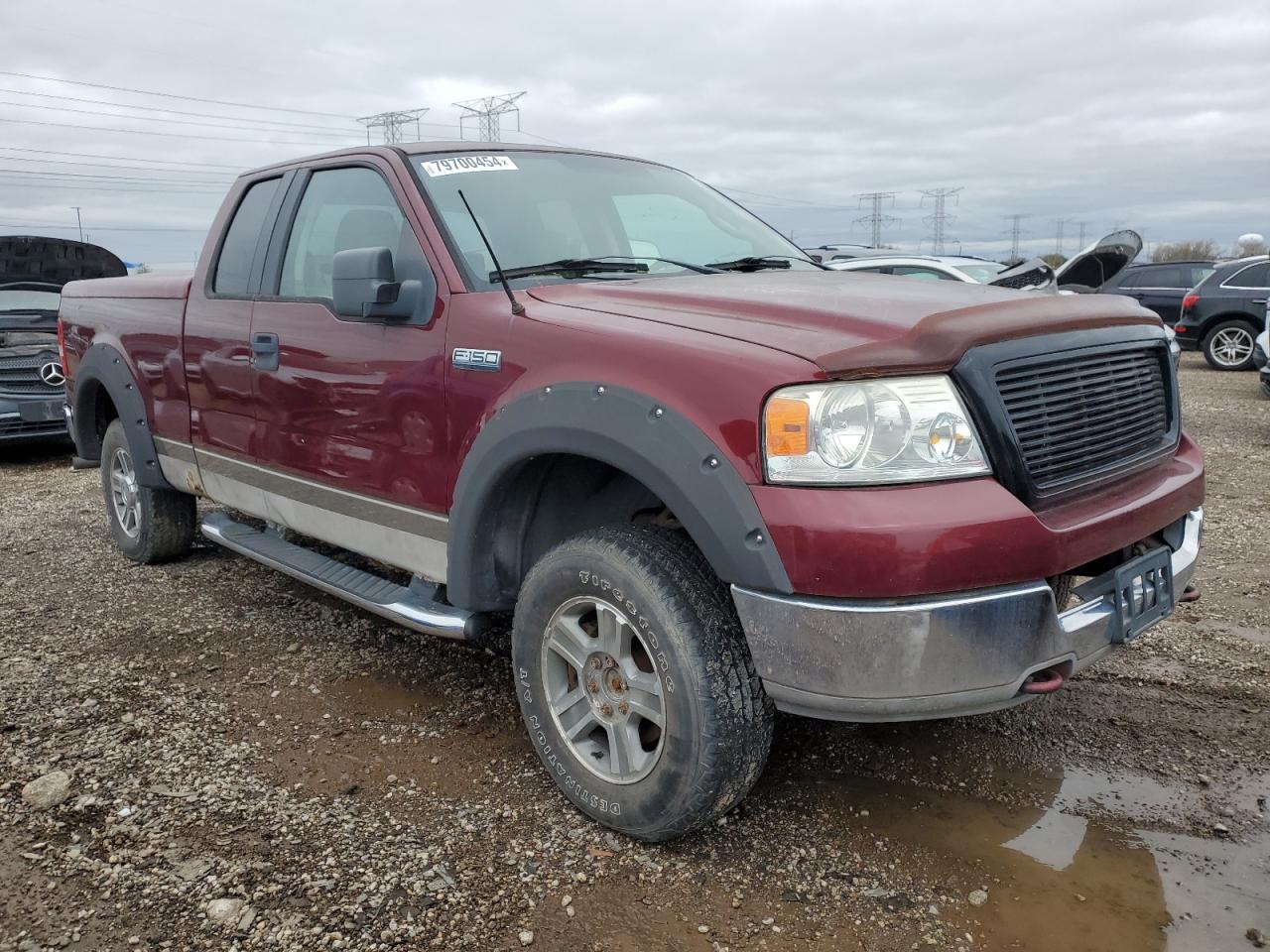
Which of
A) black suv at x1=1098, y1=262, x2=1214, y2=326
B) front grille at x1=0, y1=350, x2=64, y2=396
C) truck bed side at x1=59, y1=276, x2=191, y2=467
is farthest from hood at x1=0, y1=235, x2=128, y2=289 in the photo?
black suv at x1=1098, y1=262, x2=1214, y2=326

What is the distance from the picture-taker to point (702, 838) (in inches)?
105

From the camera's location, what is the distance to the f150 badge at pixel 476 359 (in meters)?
2.79

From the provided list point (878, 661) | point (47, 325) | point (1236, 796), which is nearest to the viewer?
point (878, 661)

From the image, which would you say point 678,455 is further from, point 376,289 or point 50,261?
point 50,261

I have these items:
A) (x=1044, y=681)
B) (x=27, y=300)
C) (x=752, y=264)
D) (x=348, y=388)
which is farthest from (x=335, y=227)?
(x=27, y=300)

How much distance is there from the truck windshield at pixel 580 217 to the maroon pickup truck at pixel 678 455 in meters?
0.01

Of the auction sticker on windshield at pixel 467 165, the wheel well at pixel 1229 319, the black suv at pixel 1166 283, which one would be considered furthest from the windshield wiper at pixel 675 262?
the black suv at pixel 1166 283

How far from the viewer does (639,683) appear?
2.51m

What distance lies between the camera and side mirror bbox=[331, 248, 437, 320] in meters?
2.97

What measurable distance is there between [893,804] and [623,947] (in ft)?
3.19

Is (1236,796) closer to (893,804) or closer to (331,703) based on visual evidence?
(893,804)

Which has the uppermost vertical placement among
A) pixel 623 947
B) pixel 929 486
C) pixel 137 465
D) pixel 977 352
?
pixel 977 352

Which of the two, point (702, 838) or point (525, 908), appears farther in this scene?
point (702, 838)

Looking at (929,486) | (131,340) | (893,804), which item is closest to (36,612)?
(131,340)
